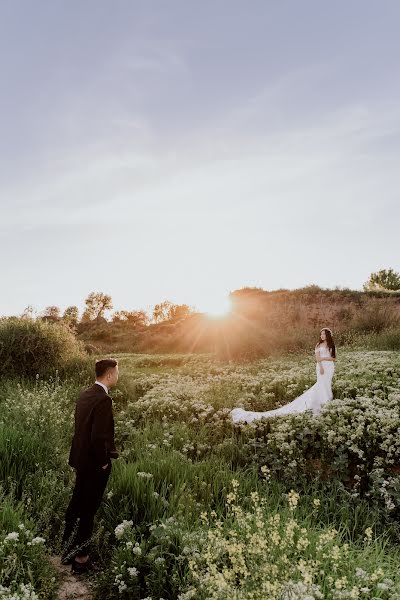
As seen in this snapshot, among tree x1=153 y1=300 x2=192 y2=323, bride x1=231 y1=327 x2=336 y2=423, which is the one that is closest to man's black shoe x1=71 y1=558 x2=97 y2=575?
bride x1=231 y1=327 x2=336 y2=423

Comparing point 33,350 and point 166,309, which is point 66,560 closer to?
point 33,350

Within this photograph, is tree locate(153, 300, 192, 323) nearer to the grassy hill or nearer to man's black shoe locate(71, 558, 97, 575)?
the grassy hill

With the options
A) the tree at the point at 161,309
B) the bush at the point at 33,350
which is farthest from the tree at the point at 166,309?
the bush at the point at 33,350

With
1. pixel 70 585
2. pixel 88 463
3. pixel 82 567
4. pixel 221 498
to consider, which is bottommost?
pixel 70 585

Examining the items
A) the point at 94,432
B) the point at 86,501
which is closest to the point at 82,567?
the point at 86,501

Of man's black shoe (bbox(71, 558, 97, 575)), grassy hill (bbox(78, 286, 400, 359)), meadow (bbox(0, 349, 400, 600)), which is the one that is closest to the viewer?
meadow (bbox(0, 349, 400, 600))

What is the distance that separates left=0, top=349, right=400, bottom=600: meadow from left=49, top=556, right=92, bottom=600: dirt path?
5.5 inches

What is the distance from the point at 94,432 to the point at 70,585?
178 cm

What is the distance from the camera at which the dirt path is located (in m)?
5.65

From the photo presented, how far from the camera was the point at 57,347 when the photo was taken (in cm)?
1820

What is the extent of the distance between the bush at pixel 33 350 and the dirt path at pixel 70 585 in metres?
11.5

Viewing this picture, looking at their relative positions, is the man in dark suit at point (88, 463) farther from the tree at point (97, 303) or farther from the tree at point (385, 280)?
the tree at point (97, 303)

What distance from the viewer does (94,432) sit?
20.0ft

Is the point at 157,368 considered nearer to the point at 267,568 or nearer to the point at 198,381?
the point at 198,381
